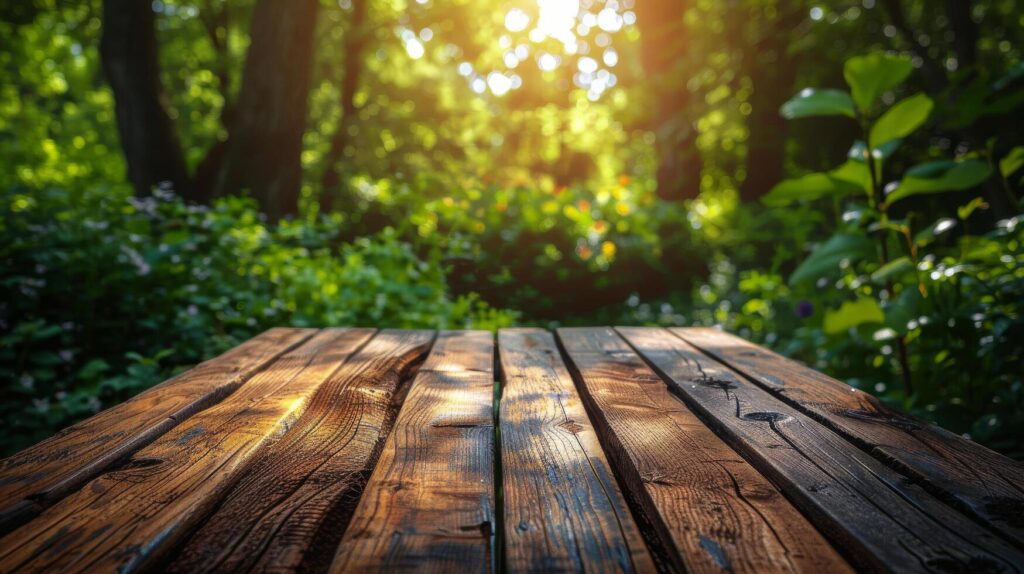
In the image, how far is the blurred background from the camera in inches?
92.7

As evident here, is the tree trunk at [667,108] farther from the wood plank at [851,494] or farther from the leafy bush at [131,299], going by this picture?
the wood plank at [851,494]

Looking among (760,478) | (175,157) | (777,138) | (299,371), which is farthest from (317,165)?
(760,478)

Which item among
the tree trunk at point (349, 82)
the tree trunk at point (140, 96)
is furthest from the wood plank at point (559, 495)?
the tree trunk at point (349, 82)

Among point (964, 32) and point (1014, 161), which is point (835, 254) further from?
point (964, 32)

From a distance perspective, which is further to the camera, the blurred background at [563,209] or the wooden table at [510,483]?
the blurred background at [563,209]

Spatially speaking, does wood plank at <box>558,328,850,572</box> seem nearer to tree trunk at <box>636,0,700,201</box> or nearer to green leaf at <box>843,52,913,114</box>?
green leaf at <box>843,52,913,114</box>

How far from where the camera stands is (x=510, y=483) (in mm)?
962

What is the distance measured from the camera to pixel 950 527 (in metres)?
0.84

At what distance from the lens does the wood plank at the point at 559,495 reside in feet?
2.50

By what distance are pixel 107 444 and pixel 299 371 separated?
2.00ft

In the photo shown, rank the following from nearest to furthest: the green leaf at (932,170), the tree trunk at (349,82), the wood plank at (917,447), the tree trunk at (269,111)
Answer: the wood plank at (917,447)
the green leaf at (932,170)
the tree trunk at (269,111)
the tree trunk at (349,82)

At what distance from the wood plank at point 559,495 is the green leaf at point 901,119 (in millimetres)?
1522

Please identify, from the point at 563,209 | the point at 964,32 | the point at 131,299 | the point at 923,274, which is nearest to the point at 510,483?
the point at 923,274

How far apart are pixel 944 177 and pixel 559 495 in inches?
75.5
